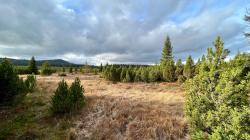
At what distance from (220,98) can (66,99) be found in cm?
1220

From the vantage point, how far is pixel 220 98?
→ 7.62 m

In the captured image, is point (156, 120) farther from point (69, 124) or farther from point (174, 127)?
point (69, 124)

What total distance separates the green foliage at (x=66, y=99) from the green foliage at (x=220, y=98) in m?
10.4

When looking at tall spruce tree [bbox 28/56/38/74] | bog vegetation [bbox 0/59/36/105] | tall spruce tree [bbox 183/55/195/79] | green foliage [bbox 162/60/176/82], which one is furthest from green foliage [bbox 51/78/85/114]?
tall spruce tree [bbox 28/56/38/74]

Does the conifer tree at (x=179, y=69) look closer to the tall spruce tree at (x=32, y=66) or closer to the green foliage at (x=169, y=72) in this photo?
the green foliage at (x=169, y=72)

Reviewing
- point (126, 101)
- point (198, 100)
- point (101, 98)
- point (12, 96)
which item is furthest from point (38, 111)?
point (198, 100)

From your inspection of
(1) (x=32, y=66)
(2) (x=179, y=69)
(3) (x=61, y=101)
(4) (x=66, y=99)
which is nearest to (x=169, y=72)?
(2) (x=179, y=69)

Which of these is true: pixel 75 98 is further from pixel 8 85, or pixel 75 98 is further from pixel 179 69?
pixel 179 69

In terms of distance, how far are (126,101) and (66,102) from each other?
211 inches

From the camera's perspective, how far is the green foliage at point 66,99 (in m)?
16.4

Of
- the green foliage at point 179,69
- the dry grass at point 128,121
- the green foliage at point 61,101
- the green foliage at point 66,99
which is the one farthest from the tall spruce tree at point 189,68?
the green foliage at point 61,101

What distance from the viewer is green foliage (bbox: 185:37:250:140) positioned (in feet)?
22.5

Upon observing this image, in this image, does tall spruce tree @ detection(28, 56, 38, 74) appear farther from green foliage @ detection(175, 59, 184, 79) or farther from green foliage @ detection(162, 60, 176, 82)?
green foliage @ detection(175, 59, 184, 79)

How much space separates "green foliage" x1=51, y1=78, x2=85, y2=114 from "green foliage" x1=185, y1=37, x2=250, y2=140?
409 inches
